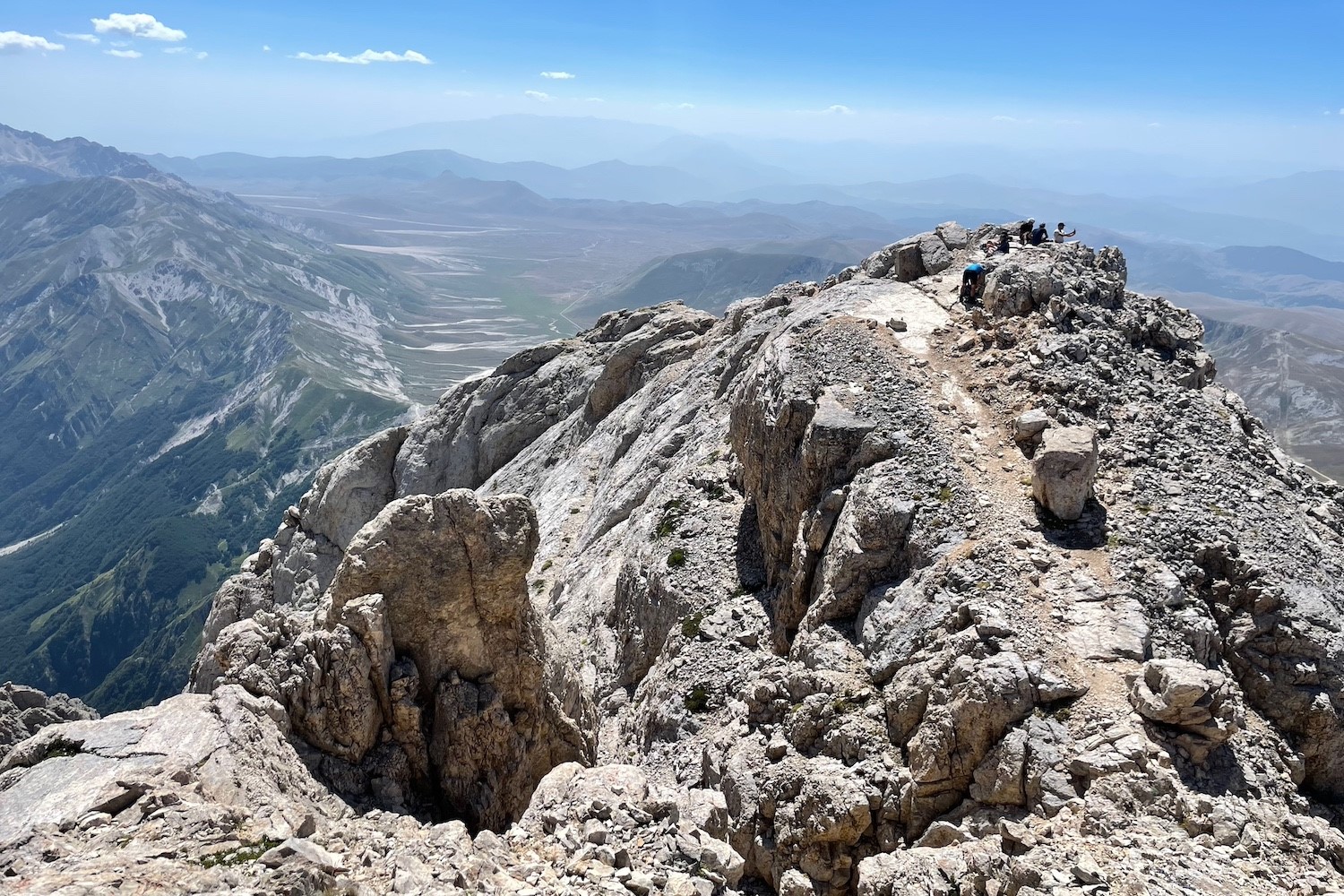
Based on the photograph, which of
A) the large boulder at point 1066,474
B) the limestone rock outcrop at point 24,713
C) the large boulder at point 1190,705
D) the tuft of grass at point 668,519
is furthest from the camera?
the tuft of grass at point 668,519

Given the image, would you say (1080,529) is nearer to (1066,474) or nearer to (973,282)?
(1066,474)

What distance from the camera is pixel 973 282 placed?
42.7 m

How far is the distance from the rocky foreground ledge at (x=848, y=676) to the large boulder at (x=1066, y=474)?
0.15m

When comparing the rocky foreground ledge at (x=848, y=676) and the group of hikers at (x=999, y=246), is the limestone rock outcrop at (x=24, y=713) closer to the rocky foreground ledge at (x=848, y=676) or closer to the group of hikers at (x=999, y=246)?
the rocky foreground ledge at (x=848, y=676)

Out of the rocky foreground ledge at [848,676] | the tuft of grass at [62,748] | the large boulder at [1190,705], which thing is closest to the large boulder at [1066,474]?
the rocky foreground ledge at [848,676]

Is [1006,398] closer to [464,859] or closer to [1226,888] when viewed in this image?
[1226,888]

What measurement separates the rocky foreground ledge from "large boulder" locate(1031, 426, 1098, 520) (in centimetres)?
15

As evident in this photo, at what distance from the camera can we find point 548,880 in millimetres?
17109

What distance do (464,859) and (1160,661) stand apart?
18.5 meters

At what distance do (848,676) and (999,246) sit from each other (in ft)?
106

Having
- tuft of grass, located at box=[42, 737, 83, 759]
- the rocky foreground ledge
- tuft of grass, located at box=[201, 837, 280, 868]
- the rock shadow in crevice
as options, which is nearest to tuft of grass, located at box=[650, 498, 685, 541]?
the rocky foreground ledge

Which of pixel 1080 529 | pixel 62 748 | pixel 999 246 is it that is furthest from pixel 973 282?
pixel 62 748

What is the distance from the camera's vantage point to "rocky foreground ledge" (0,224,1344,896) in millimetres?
17281

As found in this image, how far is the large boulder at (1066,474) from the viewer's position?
27.3 metres
